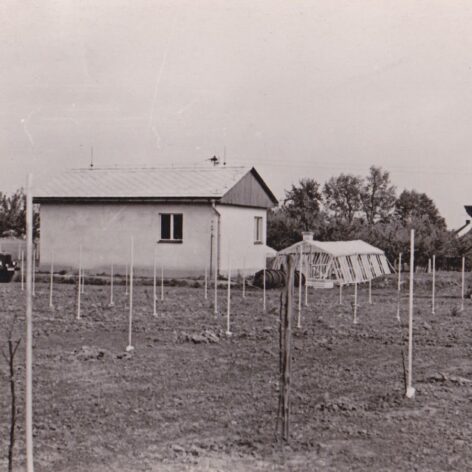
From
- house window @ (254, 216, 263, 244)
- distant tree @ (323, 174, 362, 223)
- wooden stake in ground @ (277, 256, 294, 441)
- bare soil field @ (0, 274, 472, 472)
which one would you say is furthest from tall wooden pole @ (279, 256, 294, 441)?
distant tree @ (323, 174, 362, 223)

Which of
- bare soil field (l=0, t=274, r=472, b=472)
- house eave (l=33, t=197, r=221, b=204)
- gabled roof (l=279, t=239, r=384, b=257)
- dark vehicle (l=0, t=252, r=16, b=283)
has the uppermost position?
house eave (l=33, t=197, r=221, b=204)

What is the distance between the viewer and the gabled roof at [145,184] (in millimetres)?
24859

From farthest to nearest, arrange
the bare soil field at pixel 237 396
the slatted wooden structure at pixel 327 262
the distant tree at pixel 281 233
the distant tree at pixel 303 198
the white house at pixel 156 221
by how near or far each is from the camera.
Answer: the distant tree at pixel 303 198, the distant tree at pixel 281 233, the white house at pixel 156 221, the slatted wooden structure at pixel 327 262, the bare soil field at pixel 237 396

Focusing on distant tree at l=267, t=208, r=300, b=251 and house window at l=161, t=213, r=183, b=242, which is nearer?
house window at l=161, t=213, r=183, b=242

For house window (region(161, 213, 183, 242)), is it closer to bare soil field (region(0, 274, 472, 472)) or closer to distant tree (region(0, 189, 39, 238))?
bare soil field (region(0, 274, 472, 472))

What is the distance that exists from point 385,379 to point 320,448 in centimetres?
300

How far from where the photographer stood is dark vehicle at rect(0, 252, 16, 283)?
2356cm

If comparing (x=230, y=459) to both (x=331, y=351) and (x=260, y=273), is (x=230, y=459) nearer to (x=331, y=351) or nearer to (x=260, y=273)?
(x=331, y=351)

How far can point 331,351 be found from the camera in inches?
417

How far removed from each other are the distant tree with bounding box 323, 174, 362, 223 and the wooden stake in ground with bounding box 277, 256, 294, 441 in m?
53.8

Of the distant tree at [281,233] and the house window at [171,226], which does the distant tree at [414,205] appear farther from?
the house window at [171,226]

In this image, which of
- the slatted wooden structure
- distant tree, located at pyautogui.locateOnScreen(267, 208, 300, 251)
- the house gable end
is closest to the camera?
the slatted wooden structure

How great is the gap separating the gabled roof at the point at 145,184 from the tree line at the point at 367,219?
7172 mm

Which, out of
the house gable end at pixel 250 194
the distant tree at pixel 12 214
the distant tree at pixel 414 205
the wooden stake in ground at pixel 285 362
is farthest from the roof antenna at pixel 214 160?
the distant tree at pixel 414 205
